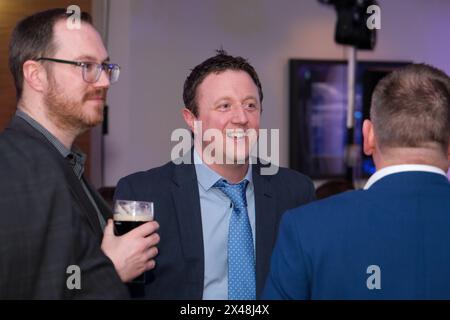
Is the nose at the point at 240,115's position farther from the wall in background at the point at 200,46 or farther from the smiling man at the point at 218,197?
the wall in background at the point at 200,46

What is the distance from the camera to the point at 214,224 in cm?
204

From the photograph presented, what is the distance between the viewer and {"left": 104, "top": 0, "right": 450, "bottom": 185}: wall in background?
4.63m

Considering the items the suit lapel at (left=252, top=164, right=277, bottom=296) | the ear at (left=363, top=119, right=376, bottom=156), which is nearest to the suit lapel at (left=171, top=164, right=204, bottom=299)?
the suit lapel at (left=252, top=164, right=277, bottom=296)

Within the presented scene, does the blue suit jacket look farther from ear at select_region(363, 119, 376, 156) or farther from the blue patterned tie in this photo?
the blue patterned tie

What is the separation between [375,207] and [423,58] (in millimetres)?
4295

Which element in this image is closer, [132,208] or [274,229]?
[132,208]

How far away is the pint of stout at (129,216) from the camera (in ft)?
5.64

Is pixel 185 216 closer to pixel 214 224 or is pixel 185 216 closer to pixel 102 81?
pixel 214 224

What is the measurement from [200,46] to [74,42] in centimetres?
306

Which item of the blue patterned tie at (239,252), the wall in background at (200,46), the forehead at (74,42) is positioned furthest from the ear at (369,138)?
the wall in background at (200,46)

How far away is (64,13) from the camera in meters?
1.85
